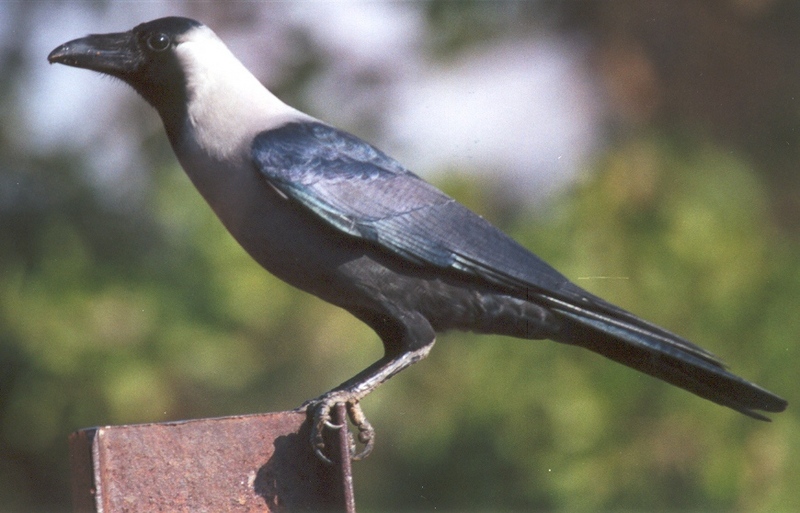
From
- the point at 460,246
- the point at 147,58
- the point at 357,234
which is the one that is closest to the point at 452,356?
the point at 460,246

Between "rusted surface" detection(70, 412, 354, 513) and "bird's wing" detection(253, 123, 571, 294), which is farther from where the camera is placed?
"bird's wing" detection(253, 123, 571, 294)

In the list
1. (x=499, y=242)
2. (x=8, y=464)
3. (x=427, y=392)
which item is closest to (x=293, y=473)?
(x=499, y=242)

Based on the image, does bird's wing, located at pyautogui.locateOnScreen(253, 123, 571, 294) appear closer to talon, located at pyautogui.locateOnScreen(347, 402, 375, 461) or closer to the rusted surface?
talon, located at pyautogui.locateOnScreen(347, 402, 375, 461)

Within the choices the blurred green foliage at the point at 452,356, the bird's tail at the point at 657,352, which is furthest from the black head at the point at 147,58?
the blurred green foliage at the point at 452,356

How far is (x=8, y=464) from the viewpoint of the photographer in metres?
4.81

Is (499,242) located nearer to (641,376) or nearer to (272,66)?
(641,376)

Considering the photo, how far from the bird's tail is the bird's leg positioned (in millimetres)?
446

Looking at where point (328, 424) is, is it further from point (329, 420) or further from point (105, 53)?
point (105, 53)

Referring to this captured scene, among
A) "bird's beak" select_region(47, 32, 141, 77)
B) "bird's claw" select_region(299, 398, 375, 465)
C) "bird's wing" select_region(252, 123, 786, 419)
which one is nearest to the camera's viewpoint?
"bird's claw" select_region(299, 398, 375, 465)

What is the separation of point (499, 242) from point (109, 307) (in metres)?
2.16

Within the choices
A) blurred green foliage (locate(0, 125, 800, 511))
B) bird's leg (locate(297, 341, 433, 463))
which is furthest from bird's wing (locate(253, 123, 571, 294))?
blurred green foliage (locate(0, 125, 800, 511))

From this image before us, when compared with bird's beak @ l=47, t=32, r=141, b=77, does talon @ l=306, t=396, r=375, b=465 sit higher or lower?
lower

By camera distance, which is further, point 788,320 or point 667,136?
point 667,136

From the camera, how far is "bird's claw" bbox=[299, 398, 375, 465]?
232 cm
